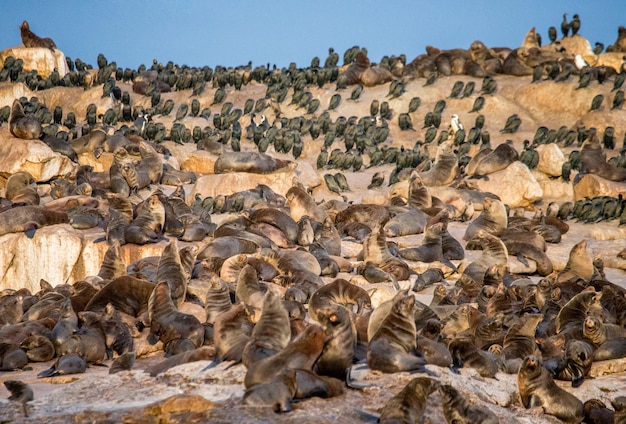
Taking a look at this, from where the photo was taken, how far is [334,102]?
31547mm

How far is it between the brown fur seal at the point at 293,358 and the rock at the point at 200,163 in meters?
16.8

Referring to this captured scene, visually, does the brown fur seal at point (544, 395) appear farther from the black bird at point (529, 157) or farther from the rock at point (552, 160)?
the rock at point (552, 160)

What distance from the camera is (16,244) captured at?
14.1 m

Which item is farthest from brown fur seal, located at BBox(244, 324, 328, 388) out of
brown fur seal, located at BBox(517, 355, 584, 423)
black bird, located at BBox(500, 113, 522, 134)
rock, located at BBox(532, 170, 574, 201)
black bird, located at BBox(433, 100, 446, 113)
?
black bird, located at BBox(433, 100, 446, 113)

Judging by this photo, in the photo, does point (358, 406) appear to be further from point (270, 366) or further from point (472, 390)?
point (472, 390)

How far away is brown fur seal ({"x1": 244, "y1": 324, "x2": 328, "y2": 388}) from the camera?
616 cm

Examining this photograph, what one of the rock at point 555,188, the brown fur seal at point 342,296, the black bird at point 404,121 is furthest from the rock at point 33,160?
the black bird at point 404,121

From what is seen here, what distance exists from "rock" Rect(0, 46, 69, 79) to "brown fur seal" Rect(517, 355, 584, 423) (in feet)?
94.8

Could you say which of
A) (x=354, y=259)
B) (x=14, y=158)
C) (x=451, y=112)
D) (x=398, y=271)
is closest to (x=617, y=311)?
(x=398, y=271)

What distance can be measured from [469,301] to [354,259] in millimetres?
2938

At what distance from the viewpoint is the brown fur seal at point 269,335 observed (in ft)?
22.4

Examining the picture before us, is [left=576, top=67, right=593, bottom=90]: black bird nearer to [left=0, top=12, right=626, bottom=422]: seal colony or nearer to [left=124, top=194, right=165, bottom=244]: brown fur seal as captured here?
[left=0, top=12, right=626, bottom=422]: seal colony

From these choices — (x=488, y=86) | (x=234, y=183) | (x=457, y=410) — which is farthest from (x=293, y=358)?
(x=488, y=86)

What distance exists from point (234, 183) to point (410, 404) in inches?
565
